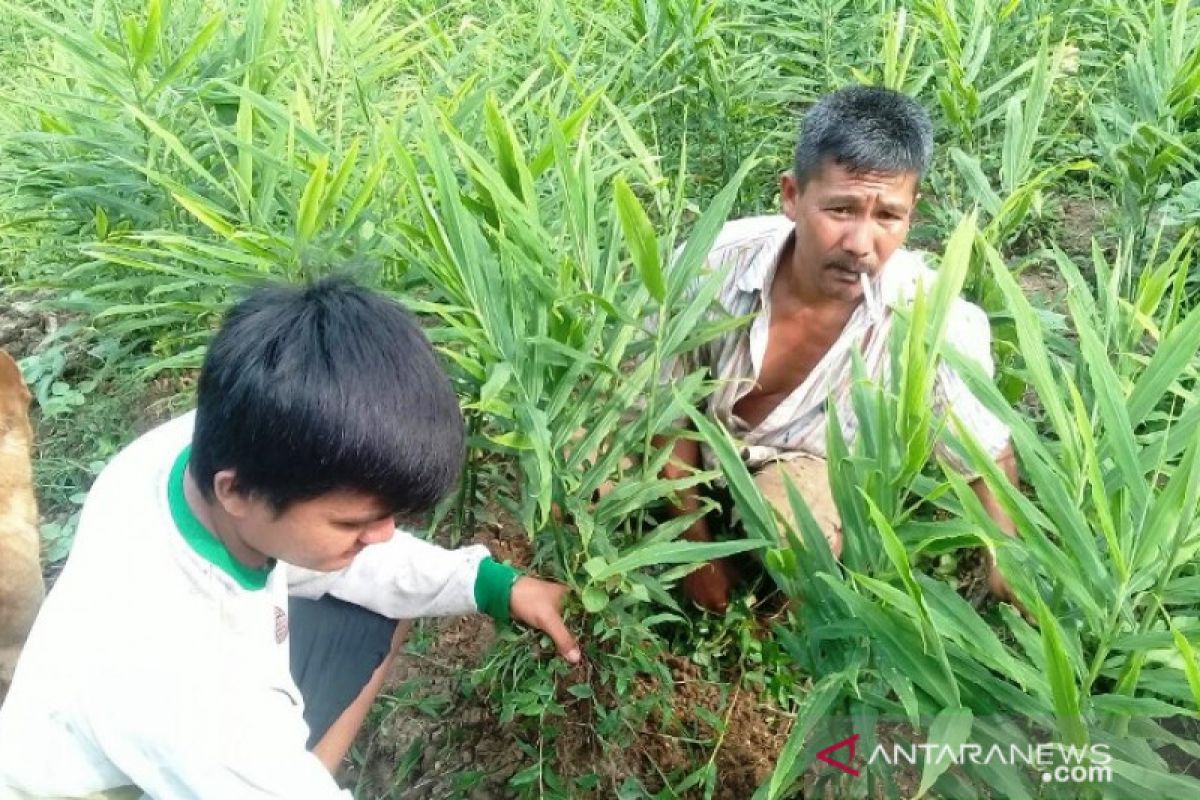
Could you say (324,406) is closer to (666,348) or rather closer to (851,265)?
(666,348)

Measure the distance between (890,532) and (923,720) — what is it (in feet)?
1.11

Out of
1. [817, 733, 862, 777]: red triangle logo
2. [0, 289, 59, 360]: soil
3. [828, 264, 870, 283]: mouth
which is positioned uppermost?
[828, 264, 870, 283]: mouth

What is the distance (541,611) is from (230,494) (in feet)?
1.99

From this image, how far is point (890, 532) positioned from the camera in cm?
121

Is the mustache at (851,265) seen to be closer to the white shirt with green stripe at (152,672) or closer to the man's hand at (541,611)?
the man's hand at (541,611)

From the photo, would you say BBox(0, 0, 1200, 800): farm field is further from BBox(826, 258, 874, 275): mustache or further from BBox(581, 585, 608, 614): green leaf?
BBox(826, 258, 874, 275): mustache

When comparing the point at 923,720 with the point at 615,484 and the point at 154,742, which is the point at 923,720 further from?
the point at 154,742

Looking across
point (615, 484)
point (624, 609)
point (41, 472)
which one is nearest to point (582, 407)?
point (615, 484)

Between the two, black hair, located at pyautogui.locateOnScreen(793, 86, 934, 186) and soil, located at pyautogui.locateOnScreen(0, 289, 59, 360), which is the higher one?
black hair, located at pyautogui.locateOnScreen(793, 86, 934, 186)

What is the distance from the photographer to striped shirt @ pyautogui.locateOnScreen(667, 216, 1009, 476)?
6.89 ft

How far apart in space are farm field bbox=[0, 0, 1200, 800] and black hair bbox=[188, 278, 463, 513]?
1.22ft

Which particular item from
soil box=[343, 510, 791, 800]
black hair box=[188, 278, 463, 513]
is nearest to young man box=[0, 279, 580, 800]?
black hair box=[188, 278, 463, 513]

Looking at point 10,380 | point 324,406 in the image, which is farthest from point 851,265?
point 10,380

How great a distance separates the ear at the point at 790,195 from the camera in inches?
83.7
